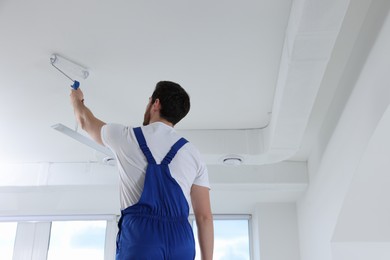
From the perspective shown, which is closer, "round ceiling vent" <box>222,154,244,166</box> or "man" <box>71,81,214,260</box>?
"man" <box>71,81,214,260</box>

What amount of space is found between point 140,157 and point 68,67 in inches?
57.8

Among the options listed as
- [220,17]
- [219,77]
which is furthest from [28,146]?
[220,17]

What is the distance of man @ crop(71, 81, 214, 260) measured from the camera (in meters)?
1.33

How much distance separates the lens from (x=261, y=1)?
218 centimetres

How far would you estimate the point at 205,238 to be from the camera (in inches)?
58.6

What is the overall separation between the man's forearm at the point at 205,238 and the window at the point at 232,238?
3.70m

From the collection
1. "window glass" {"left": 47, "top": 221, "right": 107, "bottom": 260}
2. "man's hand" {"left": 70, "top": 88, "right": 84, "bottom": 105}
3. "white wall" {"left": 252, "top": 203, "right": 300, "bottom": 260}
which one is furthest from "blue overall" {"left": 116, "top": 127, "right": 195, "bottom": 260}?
"window glass" {"left": 47, "top": 221, "right": 107, "bottom": 260}

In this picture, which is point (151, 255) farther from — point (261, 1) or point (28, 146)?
point (28, 146)

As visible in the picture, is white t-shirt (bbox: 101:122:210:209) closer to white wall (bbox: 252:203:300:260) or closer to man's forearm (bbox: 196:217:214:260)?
man's forearm (bbox: 196:217:214:260)

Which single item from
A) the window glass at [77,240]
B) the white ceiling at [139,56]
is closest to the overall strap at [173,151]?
the white ceiling at [139,56]

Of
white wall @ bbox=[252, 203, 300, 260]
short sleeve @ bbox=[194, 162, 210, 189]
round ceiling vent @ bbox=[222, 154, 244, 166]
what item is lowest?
short sleeve @ bbox=[194, 162, 210, 189]

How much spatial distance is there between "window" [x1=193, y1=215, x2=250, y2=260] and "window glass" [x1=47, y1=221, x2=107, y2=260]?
1.19m

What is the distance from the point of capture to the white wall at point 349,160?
7.10 feet

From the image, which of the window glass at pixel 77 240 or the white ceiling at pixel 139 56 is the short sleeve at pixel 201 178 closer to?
the white ceiling at pixel 139 56
